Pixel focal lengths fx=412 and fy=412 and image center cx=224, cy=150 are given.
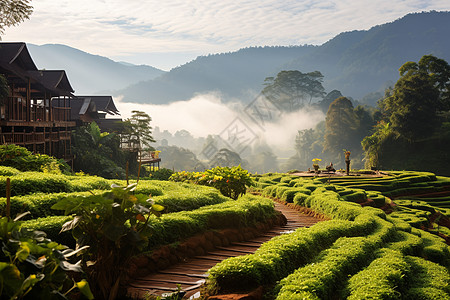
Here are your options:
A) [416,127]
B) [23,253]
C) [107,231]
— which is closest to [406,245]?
[107,231]

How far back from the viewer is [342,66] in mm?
161375

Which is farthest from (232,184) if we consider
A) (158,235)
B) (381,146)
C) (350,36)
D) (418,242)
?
(350,36)

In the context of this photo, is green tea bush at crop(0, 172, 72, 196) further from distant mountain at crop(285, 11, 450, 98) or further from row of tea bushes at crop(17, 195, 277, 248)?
distant mountain at crop(285, 11, 450, 98)

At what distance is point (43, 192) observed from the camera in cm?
786

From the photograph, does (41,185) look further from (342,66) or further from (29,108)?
(342,66)

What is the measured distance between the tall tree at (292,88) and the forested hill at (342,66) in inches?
2054

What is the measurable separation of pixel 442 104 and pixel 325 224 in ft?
117

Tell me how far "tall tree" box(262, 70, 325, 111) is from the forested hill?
52167mm

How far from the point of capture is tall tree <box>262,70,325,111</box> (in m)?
94.9

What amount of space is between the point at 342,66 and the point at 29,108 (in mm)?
155353

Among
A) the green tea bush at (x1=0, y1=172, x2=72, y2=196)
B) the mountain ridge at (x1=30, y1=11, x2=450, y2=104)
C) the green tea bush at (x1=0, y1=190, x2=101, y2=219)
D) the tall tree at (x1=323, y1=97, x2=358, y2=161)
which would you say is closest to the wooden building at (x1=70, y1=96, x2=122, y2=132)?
the green tea bush at (x1=0, y1=172, x2=72, y2=196)

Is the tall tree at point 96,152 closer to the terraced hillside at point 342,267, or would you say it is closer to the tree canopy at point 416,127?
the terraced hillside at point 342,267

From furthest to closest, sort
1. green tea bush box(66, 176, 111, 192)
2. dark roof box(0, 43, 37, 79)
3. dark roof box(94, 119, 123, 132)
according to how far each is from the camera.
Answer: dark roof box(94, 119, 123, 132), dark roof box(0, 43, 37, 79), green tea bush box(66, 176, 111, 192)

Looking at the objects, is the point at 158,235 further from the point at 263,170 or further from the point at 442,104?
the point at 263,170
